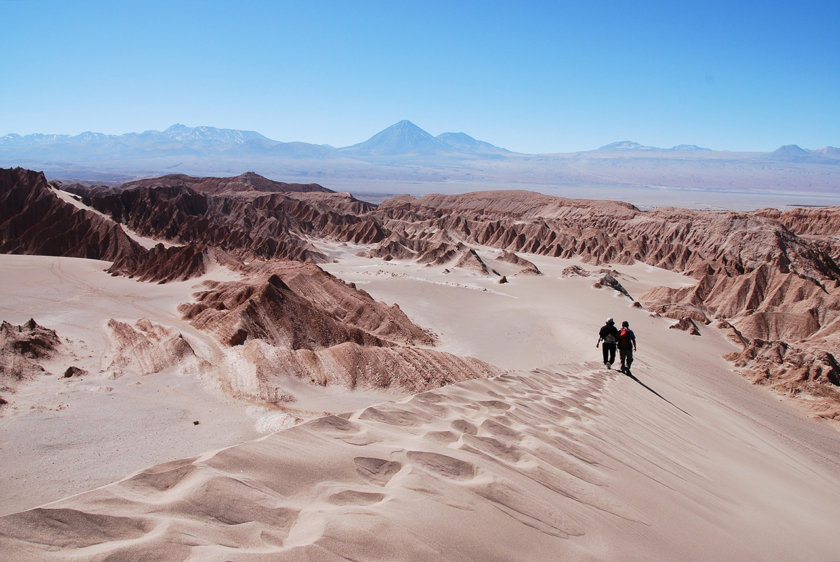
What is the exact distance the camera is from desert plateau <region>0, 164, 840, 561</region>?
100.0 inches

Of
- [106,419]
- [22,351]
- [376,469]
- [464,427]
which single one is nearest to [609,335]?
[464,427]

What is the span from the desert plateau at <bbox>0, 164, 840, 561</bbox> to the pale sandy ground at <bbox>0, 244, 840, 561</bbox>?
0.02m

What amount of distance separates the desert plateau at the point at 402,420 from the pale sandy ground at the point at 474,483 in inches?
0.8

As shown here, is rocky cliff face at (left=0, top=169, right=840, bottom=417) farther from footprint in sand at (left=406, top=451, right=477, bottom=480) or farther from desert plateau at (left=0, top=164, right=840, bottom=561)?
footprint in sand at (left=406, top=451, right=477, bottom=480)

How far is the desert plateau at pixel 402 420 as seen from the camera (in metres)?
2.54

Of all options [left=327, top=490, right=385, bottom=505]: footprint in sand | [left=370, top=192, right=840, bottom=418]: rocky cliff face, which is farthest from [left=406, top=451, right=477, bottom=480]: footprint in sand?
[left=370, top=192, right=840, bottom=418]: rocky cliff face

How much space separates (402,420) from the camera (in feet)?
14.2

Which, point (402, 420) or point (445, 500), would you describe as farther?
point (402, 420)

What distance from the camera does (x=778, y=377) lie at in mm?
15539

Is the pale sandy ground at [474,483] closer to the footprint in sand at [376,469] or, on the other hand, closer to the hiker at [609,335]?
the footprint in sand at [376,469]

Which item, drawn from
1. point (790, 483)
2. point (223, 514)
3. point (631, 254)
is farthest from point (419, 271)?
point (223, 514)

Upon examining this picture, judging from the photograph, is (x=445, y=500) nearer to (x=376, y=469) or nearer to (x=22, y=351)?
(x=376, y=469)

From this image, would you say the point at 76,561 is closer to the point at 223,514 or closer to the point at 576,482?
the point at 223,514

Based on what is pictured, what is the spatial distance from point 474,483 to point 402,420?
1218 millimetres
